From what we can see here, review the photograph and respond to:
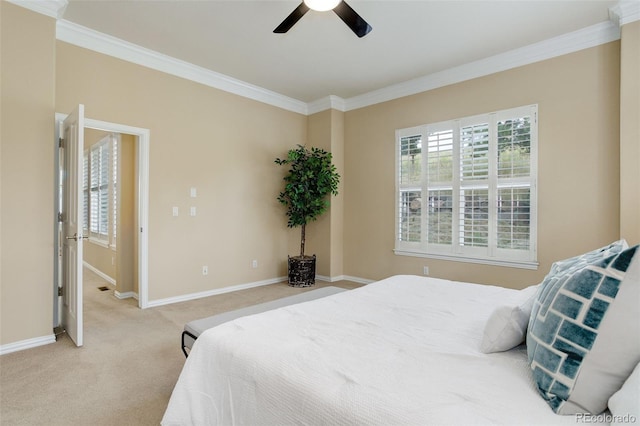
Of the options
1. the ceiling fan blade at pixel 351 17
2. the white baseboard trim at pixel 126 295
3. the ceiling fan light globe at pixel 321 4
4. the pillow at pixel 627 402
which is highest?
the ceiling fan light globe at pixel 321 4

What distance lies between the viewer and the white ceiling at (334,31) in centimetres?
289

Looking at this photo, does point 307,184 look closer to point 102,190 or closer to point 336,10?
point 336,10

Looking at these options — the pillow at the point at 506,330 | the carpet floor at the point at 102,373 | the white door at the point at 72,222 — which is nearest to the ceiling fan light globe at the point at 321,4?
the white door at the point at 72,222

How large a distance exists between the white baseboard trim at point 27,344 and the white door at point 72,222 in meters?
0.15

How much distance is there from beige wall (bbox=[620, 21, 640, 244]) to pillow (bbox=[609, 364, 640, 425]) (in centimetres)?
282

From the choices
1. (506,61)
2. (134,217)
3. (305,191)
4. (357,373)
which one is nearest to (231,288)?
(134,217)

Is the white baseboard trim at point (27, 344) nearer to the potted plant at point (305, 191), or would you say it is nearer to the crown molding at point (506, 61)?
the potted plant at point (305, 191)

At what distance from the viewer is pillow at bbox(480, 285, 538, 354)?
1.24 m

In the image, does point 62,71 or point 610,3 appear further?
point 62,71

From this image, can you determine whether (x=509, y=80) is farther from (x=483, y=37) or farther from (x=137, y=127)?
(x=137, y=127)

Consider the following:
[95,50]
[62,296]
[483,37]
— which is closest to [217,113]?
[95,50]

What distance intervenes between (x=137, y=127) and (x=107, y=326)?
2189 millimetres

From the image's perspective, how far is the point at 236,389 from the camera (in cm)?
129

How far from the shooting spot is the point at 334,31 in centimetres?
329
